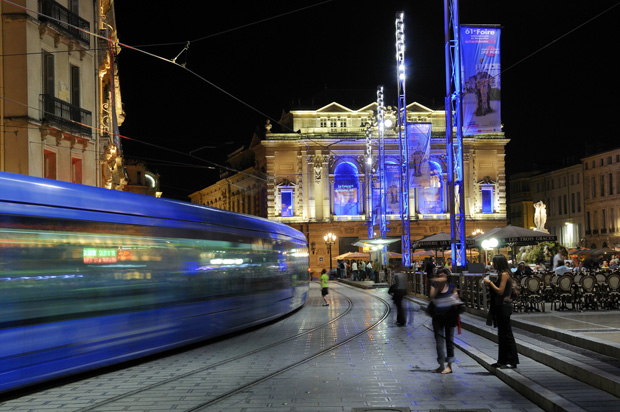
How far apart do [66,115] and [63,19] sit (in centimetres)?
347

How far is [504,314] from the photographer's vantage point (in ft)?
35.9

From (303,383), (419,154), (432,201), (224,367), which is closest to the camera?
(303,383)

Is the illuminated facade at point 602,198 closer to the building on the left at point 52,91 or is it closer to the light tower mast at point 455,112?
the light tower mast at point 455,112

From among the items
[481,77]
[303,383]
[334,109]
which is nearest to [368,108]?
[334,109]

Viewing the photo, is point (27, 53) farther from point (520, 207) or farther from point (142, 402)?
point (520, 207)

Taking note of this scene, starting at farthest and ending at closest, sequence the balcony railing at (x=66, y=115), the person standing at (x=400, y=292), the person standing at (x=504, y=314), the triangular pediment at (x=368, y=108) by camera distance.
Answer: the triangular pediment at (x=368, y=108) < the balcony railing at (x=66, y=115) < the person standing at (x=400, y=292) < the person standing at (x=504, y=314)

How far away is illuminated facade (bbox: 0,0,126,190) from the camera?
2533 centimetres

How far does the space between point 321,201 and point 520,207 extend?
142 feet

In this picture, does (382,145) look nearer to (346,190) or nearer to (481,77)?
(346,190)

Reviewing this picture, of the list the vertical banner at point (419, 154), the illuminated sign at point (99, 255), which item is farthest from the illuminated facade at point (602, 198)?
the illuminated sign at point (99, 255)

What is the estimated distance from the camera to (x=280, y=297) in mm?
22656

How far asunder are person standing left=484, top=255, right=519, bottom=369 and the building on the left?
14848mm

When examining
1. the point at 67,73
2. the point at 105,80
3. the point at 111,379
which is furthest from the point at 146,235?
the point at 105,80

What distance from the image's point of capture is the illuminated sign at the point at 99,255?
11.4m
